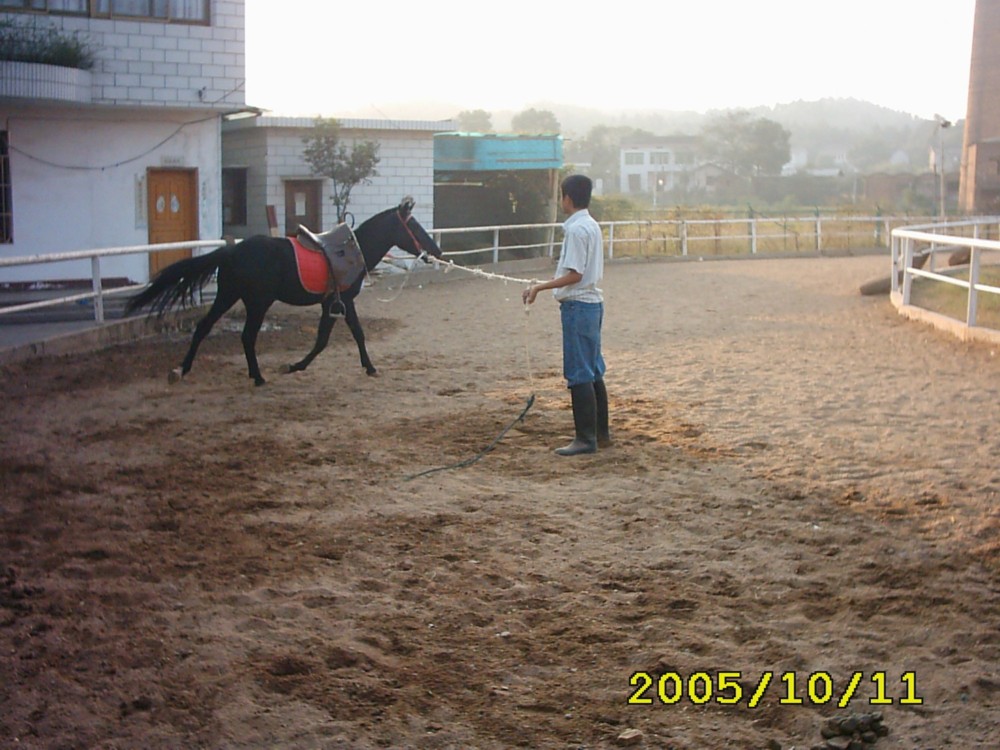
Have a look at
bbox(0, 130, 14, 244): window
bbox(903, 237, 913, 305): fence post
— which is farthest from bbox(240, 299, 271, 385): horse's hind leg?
bbox(0, 130, 14, 244): window

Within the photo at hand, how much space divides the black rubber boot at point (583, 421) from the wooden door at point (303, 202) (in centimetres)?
1967

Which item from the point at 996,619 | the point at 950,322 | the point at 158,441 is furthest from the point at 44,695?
the point at 950,322

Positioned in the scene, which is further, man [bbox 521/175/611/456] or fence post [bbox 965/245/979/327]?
fence post [bbox 965/245/979/327]

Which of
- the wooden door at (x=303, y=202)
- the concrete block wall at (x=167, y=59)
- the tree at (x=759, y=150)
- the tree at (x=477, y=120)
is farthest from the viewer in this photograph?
the tree at (x=477, y=120)

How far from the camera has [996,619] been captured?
4461 mm

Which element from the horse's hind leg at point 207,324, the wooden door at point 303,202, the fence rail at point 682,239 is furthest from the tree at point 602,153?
the horse's hind leg at point 207,324

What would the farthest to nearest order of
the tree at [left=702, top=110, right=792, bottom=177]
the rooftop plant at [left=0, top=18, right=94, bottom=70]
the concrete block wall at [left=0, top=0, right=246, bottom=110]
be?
the tree at [left=702, top=110, right=792, bottom=177] → the concrete block wall at [left=0, top=0, right=246, bottom=110] → the rooftop plant at [left=0, top=18, right=94, bottom=70]

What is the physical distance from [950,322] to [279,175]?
16.9 m

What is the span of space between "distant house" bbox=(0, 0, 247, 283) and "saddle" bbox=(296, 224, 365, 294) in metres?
8.82

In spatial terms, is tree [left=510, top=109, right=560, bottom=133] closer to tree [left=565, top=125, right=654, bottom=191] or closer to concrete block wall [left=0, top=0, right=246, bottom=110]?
tree [left=565, top=125, right=654, bottom=191]

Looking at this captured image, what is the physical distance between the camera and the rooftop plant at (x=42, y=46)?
55.0 ft

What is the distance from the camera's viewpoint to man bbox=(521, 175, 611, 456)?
719cm
